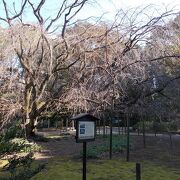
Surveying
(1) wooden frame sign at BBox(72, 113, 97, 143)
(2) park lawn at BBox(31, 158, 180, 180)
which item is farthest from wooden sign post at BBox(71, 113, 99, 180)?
(2) park lawn at BBox(31, 158, 180, 180)

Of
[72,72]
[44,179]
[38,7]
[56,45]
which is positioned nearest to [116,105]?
[72,72]

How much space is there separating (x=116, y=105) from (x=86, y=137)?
32.5ft

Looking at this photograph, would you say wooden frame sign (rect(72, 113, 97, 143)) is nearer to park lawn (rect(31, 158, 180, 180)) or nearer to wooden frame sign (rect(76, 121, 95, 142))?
wooden frame sign (rect(76, 121, 95, 142))

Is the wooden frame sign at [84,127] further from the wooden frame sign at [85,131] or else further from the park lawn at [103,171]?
the park lawn at [103,171]

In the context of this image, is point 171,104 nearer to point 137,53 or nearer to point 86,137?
point 137,53

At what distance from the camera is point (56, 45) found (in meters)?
13.9

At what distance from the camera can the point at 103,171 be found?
8805mm

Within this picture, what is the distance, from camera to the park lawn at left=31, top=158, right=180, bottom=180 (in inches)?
321

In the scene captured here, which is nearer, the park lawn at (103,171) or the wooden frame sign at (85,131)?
the wooden frame sign at (85,131)

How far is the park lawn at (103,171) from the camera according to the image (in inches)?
321

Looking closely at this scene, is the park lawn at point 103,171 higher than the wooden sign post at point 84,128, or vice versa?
the wooden sign post at point 84,128

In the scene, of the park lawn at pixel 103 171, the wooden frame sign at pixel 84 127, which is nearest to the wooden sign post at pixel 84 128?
the wooden frame sign at pixel 84 127

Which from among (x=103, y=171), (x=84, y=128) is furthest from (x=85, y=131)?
(x=103, y=171)

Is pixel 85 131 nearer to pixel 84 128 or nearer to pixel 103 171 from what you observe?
pixel 84 128
